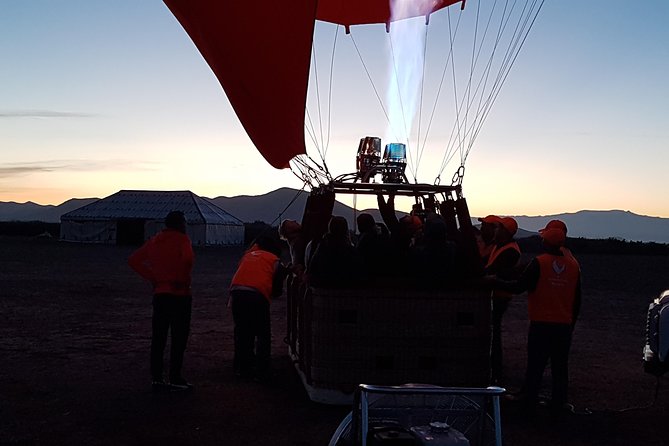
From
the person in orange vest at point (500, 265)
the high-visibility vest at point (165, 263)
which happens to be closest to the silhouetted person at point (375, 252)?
the person in orange vest at point (500, 265)

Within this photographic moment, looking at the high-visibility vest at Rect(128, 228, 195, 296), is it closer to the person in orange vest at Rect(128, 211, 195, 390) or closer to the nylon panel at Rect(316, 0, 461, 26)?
the person in orange vest at Rect(128, 211, 195, 390)

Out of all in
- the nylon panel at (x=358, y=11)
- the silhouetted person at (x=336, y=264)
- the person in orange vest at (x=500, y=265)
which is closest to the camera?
the silhouetted person at (x=336, y=264)

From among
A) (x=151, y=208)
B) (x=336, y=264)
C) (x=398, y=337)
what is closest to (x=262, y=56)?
(x=336, y=264)

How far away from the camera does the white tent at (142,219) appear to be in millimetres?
42938

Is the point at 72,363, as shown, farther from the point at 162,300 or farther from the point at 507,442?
the point at 507,442

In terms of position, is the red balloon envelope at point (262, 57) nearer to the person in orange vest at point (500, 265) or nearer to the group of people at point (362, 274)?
the group of people at point (362, 274)

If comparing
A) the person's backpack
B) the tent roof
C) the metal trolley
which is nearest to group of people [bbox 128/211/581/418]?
the person's backpack

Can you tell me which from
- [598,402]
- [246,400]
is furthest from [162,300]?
[598,402]

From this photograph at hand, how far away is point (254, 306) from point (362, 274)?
155 centimetres

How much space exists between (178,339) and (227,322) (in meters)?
4.30

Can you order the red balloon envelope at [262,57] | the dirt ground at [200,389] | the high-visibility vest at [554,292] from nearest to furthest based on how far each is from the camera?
1. the dirt ground at [200,389]
2. the high-visibility vest at [554,292]
3. the red balloon envelope at [262,57]

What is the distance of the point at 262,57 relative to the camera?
8125 mm

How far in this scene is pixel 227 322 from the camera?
38.1ft

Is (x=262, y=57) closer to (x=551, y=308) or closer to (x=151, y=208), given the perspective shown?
(x=551, y=308)
